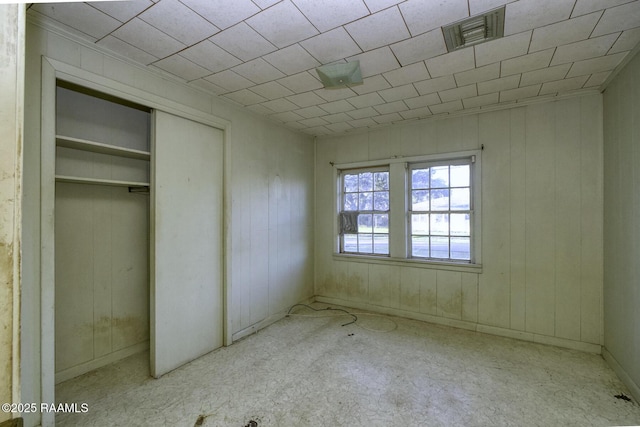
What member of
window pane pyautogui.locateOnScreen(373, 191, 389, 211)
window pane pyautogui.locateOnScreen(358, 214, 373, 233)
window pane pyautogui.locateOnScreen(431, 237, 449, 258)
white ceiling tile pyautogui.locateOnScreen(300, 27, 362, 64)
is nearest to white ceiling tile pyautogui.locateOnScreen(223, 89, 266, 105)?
white ceiling tile pyautogui.locateOnScreen(300, 27, 362, 64)

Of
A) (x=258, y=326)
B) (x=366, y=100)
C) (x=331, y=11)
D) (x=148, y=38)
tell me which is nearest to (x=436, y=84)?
(x=366, y=100)

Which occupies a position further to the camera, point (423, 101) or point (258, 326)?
point (258, 326)

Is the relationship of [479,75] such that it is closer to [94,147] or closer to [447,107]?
[447,107]

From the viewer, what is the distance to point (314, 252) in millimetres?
4574

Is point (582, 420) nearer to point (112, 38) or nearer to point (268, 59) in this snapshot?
point (268, 59)

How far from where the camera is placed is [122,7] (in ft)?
5.50

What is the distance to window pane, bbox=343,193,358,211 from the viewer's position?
431cm

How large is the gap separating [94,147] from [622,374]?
480cm

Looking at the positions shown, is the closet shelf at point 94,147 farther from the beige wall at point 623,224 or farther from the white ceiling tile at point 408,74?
the beige wall at point 623,224

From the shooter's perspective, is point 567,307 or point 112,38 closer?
point 112,38

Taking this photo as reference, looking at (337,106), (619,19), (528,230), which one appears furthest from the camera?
(337,106)

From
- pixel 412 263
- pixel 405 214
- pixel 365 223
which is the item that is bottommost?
pixel 412 263

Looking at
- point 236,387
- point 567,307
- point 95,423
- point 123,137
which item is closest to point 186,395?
point 236,387

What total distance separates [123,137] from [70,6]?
4.09 ft
